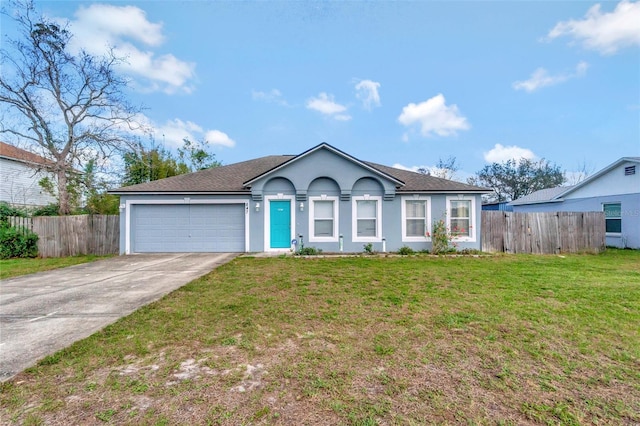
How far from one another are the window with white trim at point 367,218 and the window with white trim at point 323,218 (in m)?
0.87

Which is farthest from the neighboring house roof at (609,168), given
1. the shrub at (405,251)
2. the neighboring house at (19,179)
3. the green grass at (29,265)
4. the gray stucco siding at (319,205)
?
the neighboring house at (19,179)

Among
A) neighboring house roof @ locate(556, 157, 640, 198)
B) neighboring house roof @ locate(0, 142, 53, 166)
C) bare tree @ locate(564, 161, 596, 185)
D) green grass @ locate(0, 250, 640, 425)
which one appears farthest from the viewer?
bare tree @ locate(564, 161, 596, 185)

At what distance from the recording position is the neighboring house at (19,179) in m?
17.5

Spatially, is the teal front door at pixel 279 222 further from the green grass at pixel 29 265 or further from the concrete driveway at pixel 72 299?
the green grass at pixel 29 265

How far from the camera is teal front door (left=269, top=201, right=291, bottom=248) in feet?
39.6

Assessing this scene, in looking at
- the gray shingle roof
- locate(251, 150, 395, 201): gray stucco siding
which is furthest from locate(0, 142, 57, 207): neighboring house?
locate(251, 150, 395, 201): gray stucco siding

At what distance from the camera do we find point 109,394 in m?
2.52

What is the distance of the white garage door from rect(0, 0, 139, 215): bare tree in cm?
734

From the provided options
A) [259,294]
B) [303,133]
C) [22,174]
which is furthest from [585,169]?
[22,174]

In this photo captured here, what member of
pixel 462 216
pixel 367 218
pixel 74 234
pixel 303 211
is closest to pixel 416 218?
pixel 462 216

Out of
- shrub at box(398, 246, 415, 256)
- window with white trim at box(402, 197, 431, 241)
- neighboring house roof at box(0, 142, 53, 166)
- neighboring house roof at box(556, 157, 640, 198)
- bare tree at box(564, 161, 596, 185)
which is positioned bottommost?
shrub at box(398, 246, 415, 256)

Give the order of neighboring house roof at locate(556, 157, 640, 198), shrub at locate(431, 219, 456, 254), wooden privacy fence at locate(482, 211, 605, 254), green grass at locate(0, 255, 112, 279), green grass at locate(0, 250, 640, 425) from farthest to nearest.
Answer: neighboring house roof at locate(556, 157, 640, 198) < wooden privacy fence at locate(482, 211, 605, 254) < shrub at locate(431, 219, 456, 254) < green grass at locate(0, 255, 112, 279) < green grass at locate(0, 250, 640, 425)

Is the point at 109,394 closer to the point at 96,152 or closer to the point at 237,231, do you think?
the point at 237,231

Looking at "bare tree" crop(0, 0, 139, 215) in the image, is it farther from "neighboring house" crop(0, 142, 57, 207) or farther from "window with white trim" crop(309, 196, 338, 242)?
"window with white trim" crop(309, 196, 338, 242)
